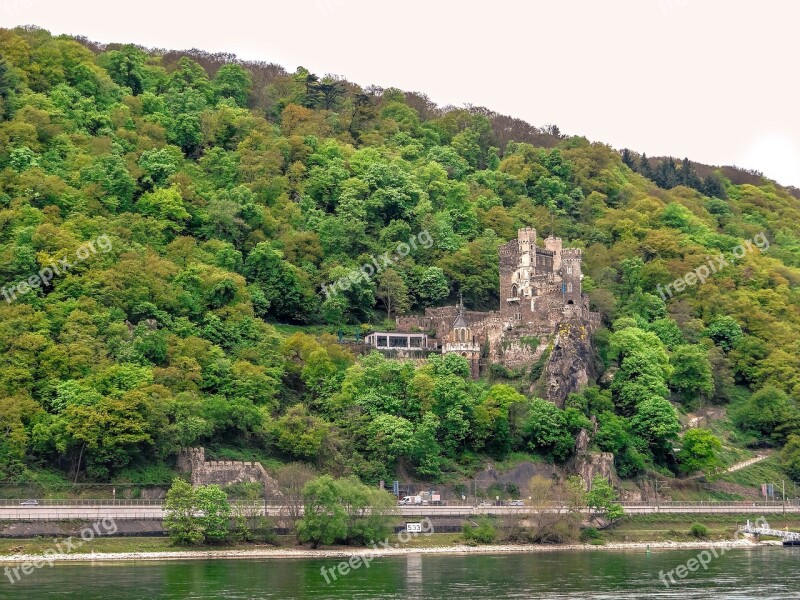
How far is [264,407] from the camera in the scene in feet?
341

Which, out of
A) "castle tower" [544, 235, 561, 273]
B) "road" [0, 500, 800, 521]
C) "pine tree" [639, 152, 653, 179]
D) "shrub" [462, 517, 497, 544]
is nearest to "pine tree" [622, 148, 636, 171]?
"pine tree" [639, 152, 653, 179]

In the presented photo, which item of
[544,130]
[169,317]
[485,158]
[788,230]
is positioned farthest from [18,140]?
[788,230]

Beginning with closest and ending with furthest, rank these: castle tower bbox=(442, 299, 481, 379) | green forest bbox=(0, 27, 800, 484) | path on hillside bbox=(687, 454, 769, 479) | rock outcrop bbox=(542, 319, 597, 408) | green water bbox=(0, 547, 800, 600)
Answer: green water bbox=(0, 547, 800, 600) → green forest bbox=(0, 27, 800, 484) → rock outcrop bbox=(542, 319, 597, 408) → path on hillside bbox=(687, 454, 769, 479) → castle tower bbox=(442, 299, 481, 379)

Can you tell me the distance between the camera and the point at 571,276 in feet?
405

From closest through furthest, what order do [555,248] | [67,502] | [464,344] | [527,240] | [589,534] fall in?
[67,502] < [589,534] < [464,344] < [527,240] < [555,248]

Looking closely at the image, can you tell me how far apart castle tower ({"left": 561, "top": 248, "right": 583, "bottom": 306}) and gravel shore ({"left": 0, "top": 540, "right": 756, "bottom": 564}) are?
27786mm

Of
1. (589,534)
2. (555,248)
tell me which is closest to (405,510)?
(589,534)

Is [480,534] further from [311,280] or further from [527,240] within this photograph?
[311,280]

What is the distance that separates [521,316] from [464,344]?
6.28m

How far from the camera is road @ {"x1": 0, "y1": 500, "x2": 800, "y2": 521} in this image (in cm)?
8556

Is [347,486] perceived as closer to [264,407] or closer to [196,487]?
[196,487]

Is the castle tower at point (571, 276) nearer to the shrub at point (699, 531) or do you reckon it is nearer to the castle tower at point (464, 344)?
the castle tower at point (464, 344)

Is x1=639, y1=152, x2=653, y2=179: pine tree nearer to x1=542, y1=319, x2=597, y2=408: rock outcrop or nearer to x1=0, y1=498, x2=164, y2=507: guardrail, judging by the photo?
x1=542, y1=319, x2=597, y2=408: rock outcrop

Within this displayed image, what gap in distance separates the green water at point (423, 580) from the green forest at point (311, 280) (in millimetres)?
16613
